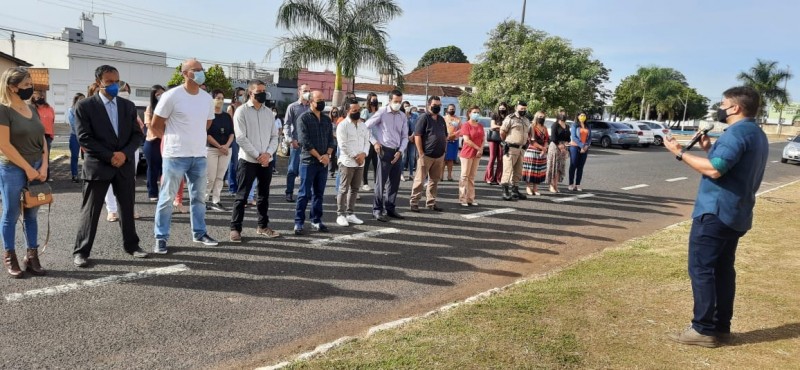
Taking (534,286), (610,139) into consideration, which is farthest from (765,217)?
(610,139)

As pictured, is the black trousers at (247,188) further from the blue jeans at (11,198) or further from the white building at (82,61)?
the white building at (82,61)

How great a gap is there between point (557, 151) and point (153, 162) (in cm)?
786

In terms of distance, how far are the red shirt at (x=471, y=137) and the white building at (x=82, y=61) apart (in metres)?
36.5

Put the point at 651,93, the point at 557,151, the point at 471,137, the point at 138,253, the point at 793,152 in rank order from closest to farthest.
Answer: the point at 138,253
the point at 471,137
the point at 557,151
the point at 793,152
the point at 651,93

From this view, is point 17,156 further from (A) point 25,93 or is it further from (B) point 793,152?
(B) point 793,152

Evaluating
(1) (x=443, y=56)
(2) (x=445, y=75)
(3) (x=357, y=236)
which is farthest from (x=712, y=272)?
(1) (x=443, y=56)

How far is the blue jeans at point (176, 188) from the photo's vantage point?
595 cm

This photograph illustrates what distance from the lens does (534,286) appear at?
5.23 m

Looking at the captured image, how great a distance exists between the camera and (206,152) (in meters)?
6.86

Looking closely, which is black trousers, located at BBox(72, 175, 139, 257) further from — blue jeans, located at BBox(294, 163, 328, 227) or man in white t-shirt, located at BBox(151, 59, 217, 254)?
blue jeans, located at BBox(294, 163, 328, 227)

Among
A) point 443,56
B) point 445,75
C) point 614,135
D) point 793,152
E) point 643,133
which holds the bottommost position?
point 793,152

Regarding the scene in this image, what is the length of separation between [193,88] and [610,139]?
2864 centimetres

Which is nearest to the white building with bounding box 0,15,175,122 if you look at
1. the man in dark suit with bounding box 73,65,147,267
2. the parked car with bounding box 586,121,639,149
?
the parked car with bounding box 586,121,639,149

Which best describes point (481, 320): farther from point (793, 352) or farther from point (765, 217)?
point (765, 217)
